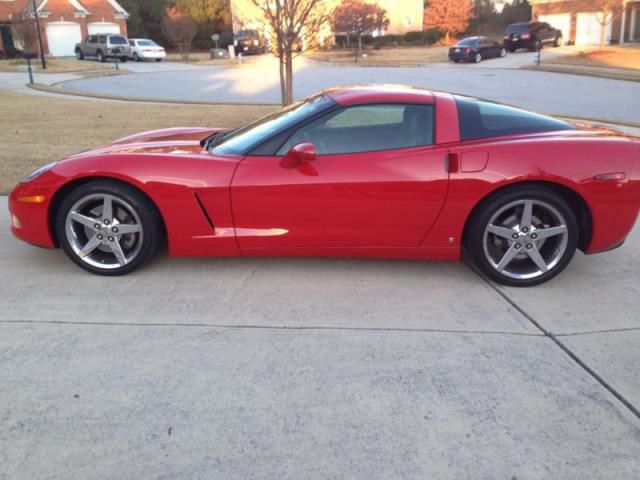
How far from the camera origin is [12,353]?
10.8 ft

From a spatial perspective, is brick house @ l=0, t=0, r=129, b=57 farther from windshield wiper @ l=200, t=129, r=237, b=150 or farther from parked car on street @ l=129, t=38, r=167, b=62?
windshield wiper @ l=200, t=129, r=237, b=150

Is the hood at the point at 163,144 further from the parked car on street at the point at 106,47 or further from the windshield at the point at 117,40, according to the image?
the windshield at the point at 117,40

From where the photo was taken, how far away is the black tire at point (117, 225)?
13.9 feet

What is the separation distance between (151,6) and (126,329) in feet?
204

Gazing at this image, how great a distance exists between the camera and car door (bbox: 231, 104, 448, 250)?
4121 millimetres

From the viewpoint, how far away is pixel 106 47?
130 ft

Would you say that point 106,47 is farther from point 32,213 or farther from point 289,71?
point 32,213

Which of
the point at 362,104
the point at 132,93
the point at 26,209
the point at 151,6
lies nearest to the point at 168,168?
the point at 26,209

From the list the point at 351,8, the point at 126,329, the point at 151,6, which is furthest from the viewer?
the point at 151,6

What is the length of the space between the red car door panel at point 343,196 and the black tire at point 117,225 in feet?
2.00

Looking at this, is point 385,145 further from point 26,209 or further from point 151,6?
point 151,6

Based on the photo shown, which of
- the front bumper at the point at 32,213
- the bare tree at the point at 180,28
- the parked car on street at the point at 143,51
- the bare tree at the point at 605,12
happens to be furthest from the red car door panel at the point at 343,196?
the bare tree at the point at 180,28

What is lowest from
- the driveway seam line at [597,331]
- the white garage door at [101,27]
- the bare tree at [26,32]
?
the driveway seam line at [597,331]

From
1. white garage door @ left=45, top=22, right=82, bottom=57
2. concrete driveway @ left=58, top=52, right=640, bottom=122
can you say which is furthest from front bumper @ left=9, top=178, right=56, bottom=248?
white garage door @ left=45, top=22, right=82, bottom=57
